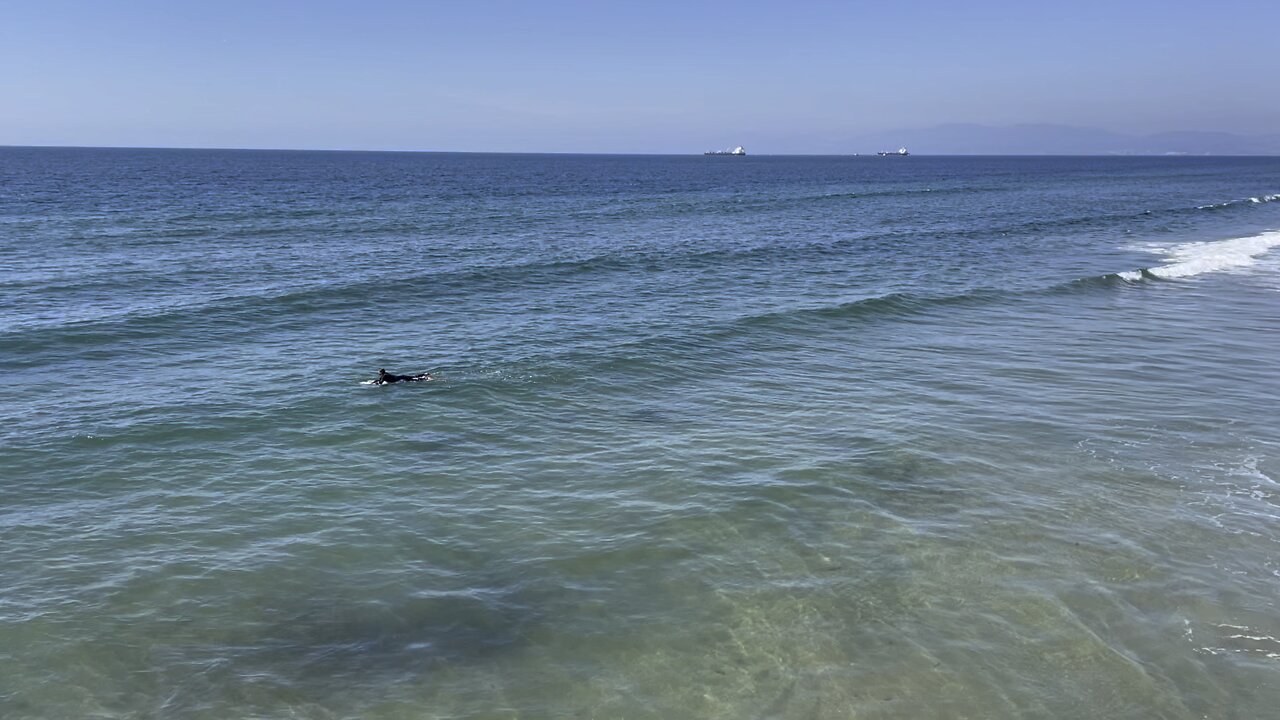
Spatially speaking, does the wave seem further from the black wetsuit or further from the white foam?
the black wetsuit

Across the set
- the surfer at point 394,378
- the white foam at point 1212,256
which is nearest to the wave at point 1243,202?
the white foam at point 1212,256

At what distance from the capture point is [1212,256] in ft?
171

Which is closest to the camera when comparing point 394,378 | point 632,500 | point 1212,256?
point 632,500

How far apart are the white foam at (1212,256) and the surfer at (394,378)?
36.6 metres

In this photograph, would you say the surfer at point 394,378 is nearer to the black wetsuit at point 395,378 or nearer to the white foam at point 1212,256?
the black wetsuit at point 395,378

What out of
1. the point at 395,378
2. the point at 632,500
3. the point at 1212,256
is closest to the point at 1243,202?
the point at 1212,256

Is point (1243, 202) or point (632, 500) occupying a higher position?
point (1243, 202)

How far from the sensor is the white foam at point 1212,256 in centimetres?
4597

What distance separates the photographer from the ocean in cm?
1149

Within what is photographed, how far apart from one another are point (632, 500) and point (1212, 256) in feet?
166

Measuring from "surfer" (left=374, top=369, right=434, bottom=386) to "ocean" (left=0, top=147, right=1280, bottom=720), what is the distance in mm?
461

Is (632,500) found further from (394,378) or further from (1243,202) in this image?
(1243,202)

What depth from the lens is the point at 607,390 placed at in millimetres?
24953

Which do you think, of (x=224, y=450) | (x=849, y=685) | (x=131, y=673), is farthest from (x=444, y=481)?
(x=849, y=685)
